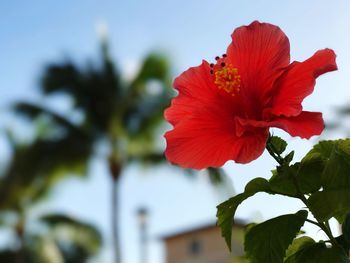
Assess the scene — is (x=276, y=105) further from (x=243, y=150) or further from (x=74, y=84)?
(x=74, y=84)

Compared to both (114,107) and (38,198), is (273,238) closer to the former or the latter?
(114,107)

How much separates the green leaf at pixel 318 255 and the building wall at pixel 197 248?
28.6 meters

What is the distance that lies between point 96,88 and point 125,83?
2.88 feet

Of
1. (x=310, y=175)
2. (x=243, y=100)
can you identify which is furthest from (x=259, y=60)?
(x=310, y=175)

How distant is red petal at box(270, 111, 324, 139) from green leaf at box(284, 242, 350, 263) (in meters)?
0.15

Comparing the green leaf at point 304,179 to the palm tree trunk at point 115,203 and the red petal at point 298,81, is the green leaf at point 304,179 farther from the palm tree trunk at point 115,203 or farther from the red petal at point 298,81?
the palm tree trunk at point 115,203

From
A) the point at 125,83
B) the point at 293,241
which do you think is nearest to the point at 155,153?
the point at 125,83

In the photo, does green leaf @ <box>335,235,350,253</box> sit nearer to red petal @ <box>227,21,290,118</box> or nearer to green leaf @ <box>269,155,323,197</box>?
green leaf @ <box>269,155,323,197</box>

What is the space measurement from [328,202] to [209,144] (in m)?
0.15

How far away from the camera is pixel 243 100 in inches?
29.4

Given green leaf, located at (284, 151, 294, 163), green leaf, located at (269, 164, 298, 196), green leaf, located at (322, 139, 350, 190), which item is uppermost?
green leaf, located at (284, 151, 294, 163)

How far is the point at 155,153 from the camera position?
17422 millimetres

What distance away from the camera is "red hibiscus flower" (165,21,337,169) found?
684 millimetres

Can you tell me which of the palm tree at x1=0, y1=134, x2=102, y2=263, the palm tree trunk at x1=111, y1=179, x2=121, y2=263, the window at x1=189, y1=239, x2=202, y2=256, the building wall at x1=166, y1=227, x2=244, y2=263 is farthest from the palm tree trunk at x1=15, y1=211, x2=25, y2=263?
the window at x1=189, y1=239, x2=202, y2=256
